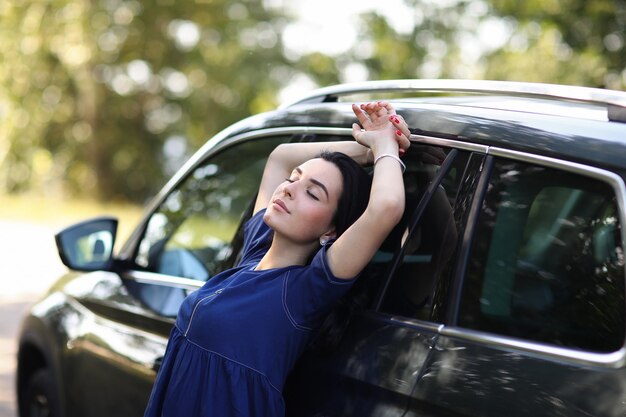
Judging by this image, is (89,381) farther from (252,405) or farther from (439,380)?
(439,380)

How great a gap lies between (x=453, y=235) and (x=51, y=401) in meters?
2.29

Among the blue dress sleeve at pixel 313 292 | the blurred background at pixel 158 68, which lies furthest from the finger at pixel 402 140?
the blurred background at pixel 158 68

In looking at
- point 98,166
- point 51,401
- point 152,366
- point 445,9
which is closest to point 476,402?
point 152,366

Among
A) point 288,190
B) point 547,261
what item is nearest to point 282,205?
point 288,190

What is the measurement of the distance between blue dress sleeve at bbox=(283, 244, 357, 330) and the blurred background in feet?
64.9

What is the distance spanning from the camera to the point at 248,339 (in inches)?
101

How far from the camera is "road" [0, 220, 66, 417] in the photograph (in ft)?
25.3

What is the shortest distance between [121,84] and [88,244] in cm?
2628

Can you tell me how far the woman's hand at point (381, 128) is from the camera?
265 centimetres

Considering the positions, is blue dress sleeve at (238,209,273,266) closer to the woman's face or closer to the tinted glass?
the woman's face

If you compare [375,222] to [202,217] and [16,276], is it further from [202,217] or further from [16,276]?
[16,276]

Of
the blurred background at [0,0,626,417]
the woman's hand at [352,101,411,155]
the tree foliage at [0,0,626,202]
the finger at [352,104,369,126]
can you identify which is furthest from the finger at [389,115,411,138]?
the tree foliage at [0,0,626,202]

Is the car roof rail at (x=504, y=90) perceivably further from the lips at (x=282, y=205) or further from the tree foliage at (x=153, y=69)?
the tree foliage at (x=153, y=69)

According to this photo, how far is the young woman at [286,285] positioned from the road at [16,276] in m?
4.20
